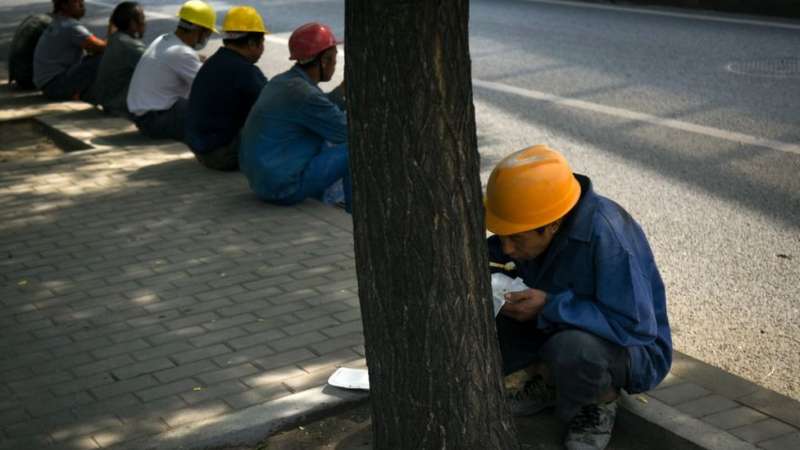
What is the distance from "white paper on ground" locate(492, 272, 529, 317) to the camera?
460 cm

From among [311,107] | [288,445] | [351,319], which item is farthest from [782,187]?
[288,445]

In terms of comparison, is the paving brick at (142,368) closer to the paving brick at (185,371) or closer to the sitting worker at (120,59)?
the paving brick at (185,371)

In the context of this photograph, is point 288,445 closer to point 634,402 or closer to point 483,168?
point 634,402

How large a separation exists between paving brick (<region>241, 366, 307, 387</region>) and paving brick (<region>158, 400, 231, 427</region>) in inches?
8.9

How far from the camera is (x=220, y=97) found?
8.88 m

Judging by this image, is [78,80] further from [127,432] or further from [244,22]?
[127,432]

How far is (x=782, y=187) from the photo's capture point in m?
8.24

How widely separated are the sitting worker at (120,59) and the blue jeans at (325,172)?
12.1ft

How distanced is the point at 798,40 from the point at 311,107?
Result: 26.8 ft

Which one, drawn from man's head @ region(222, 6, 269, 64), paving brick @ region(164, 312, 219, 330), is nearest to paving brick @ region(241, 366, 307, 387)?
paving brick @ region(164, 312, 219, 330)

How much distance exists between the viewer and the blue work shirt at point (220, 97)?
885 cm

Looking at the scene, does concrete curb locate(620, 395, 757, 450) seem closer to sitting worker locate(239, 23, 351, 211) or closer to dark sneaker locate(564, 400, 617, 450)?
dark sneaker locate(564, 400, 617, 450)

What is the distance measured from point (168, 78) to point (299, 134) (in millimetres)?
2463

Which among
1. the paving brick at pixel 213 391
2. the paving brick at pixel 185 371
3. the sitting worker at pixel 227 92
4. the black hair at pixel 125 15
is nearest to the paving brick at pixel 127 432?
the paving brick at pixel 213 391
